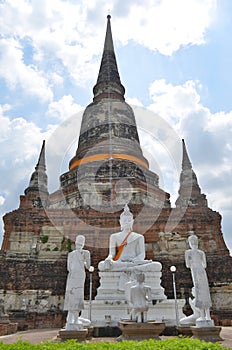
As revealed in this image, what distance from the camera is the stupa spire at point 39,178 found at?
75.1 ft

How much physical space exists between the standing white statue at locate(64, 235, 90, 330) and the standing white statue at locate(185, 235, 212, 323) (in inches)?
103

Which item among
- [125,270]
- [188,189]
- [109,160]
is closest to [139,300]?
[125,270]

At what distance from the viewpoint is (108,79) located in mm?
27438

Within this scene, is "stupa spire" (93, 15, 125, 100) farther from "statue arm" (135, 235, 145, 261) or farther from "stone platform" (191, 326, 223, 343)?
"stone platform" (191, 326, 223, 343)

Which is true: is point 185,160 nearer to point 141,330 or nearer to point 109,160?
point 109,160

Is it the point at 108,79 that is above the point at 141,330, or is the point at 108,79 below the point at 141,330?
above

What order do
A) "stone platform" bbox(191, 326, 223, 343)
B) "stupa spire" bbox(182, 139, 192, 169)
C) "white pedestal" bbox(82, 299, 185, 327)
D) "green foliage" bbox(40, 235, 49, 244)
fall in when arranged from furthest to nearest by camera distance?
"stupa spire" bbox(182, 139, 192, 169)
"green foliage" bbox(40, 235, 49, 244)
"white pedestal" bbox(82, 299, 185, 327)
"stone platform" bbox(191, 326, 223, 343)

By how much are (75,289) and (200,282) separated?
2.94 metres

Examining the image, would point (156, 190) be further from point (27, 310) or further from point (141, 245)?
point (27, 310)

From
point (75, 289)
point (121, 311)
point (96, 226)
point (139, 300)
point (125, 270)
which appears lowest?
point (121, 311)

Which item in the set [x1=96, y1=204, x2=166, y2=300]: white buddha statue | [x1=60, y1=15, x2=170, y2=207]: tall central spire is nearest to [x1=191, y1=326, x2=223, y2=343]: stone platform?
[x1=96, y1=204, x2=166, y2=300]: white buddha statue

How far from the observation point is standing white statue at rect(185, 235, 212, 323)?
7129 millimetres

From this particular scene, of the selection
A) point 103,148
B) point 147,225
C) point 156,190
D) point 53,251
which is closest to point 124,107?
point 103,148

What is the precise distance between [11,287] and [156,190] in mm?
10856
